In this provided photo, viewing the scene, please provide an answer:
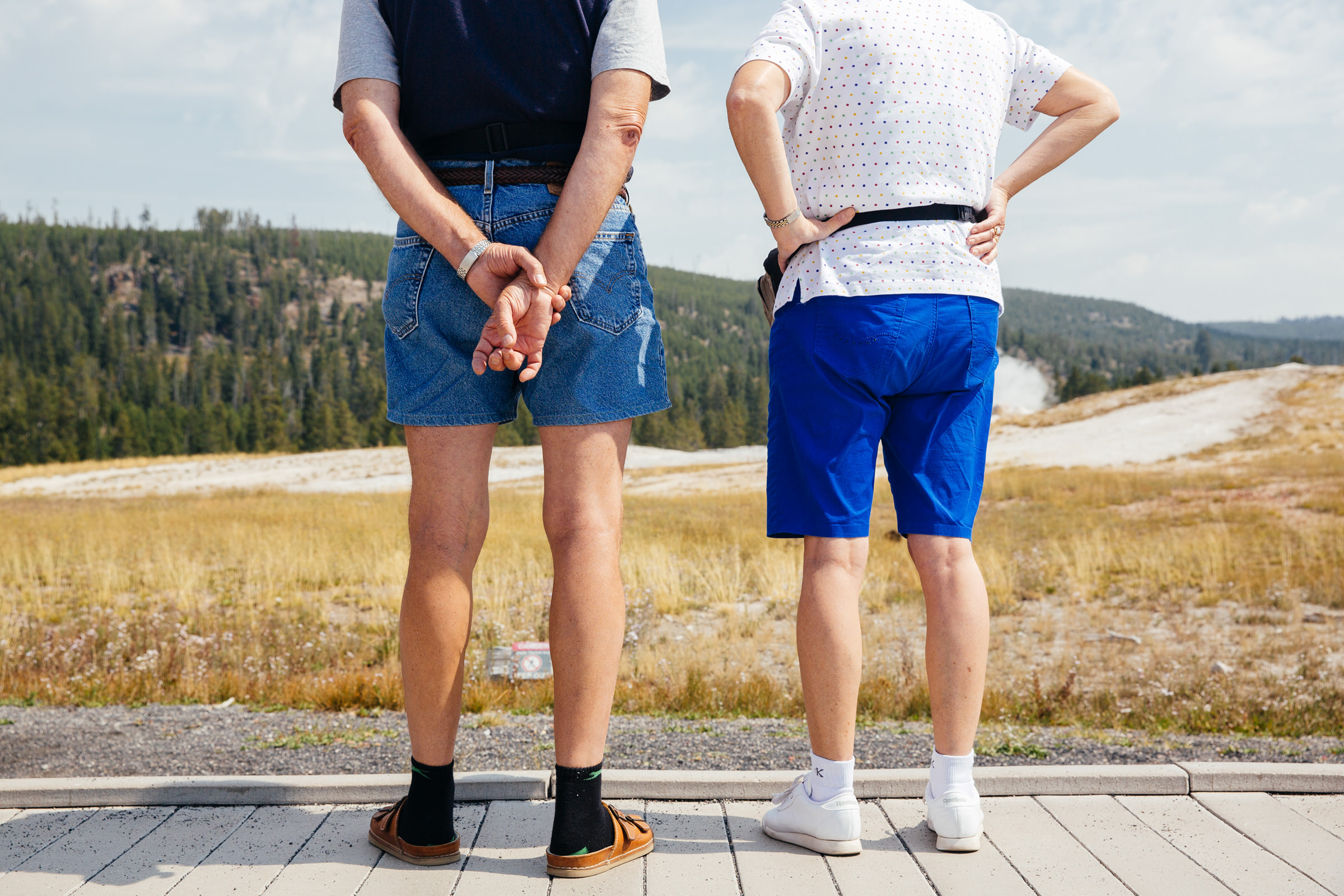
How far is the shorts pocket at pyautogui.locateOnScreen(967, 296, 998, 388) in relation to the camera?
2334mm

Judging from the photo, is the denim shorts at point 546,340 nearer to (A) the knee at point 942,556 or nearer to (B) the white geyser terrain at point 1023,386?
(A) the knee at point 942,556

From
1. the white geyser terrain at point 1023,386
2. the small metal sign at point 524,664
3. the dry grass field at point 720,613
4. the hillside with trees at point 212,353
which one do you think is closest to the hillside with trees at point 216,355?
the hillside with trees at point 212,353

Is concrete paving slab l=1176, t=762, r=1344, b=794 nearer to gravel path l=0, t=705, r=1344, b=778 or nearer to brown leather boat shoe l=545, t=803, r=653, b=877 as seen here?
gravel path l=0, t=705, r=1344, b=778

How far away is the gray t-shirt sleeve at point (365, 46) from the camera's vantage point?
7.20ft

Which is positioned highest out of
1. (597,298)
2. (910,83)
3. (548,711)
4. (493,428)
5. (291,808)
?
(910,83)

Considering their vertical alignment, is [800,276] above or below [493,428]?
above

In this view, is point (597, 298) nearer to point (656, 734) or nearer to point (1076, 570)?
point (656, 734)

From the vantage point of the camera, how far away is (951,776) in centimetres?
229

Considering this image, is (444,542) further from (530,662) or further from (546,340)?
(530,662)

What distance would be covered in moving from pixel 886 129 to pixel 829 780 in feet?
5.28

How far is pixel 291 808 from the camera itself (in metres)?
2.56

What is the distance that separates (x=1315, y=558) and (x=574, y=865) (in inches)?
499

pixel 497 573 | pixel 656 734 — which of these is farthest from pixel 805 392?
pixel 497 573

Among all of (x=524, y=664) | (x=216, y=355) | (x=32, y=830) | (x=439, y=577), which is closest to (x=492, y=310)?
(x=439, y=577)
